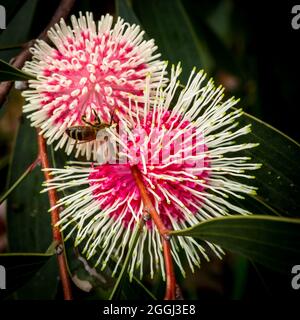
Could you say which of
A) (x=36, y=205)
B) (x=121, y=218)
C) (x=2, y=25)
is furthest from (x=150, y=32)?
(x=121, y=218)

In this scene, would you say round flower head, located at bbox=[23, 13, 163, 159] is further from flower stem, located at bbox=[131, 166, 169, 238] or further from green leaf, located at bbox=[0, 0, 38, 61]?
green leaf, located at bbox=[0, 0, 38, 61]

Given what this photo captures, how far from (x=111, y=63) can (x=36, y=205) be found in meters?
0.78

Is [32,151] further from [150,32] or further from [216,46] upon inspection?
[216,46]

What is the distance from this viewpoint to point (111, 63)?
122 centimetres

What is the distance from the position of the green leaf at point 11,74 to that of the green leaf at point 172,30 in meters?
0.67

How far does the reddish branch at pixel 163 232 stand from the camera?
40.6 inches

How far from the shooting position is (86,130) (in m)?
1.18

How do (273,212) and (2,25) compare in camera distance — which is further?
(2,25)

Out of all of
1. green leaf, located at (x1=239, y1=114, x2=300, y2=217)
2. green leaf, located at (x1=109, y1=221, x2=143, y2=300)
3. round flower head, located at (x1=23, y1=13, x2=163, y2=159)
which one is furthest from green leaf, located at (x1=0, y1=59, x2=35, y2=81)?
green leaf, located at (x1=239, y1=114, x2=300, y2=217)

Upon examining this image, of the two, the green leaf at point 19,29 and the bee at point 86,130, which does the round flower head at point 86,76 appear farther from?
the green leaf at point 19,29

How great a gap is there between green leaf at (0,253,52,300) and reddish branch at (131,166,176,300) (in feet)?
Result: 0.99

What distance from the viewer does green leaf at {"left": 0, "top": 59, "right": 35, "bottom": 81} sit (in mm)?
1188

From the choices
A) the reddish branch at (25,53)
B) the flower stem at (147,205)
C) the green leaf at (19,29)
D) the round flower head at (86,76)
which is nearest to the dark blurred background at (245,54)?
the green leaf at (19,29)

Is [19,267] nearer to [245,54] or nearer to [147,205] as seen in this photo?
[147,205]
